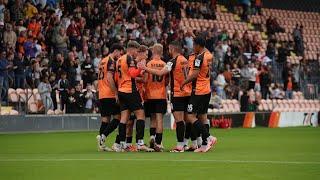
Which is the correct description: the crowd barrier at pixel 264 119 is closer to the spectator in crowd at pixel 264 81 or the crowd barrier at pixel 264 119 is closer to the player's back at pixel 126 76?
the spectator in crowd at pixel 264 81

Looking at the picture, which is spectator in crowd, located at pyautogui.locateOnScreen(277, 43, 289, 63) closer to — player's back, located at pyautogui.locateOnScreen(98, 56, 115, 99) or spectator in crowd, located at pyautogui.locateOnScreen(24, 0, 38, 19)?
Result: spectator in crowd, located at pyautogui.locateOnScreen(24, 0, 38, 19)

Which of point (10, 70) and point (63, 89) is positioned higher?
point (10, 70)

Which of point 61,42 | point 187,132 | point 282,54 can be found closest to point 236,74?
point 282,54

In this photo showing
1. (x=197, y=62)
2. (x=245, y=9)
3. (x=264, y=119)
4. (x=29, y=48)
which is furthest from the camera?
(x=245, y=9)

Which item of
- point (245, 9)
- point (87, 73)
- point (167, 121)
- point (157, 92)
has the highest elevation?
point (245, 9)

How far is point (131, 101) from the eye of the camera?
18078mm

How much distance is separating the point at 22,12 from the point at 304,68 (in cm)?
1679

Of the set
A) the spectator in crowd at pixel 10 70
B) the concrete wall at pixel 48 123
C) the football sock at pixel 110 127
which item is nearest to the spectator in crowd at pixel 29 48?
the spectator in crowd at pixel 10 70

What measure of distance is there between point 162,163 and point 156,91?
13.5 ft

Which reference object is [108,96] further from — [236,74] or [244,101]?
[236,74]

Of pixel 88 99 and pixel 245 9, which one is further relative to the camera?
pixel 245 9

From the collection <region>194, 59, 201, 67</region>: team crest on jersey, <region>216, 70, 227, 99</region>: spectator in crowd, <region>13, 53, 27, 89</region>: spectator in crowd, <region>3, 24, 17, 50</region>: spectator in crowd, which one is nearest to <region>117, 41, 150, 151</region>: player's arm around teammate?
<region>194, 59, 201, 67</region>: team crest on jersey

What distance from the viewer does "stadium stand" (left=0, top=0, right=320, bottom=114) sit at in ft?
96.7

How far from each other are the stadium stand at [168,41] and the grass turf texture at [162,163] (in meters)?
8.90
